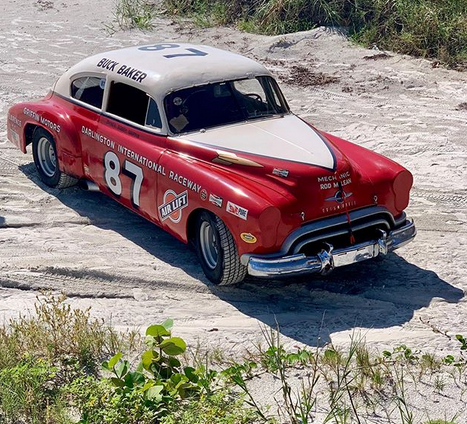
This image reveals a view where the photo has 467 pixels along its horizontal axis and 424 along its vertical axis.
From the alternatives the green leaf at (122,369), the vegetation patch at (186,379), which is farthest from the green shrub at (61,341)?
the green leaf at (122,369)

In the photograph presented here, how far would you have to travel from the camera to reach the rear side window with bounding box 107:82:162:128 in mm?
8602

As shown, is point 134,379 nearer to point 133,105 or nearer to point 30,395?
point 30,395

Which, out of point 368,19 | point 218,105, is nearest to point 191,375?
point 218,105

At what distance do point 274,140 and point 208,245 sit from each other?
3.69ft

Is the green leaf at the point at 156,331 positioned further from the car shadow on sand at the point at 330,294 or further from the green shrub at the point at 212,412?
the car shadow on sand at the point at 330,294

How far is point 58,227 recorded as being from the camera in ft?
30.0

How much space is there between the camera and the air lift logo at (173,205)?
7.98m

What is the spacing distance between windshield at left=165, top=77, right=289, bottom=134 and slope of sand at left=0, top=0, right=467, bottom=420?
1.23 m

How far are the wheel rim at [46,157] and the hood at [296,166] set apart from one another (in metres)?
2.30

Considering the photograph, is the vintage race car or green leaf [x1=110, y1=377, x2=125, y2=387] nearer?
green leaf [x1=110, y1=377, x2=125, y2=387]

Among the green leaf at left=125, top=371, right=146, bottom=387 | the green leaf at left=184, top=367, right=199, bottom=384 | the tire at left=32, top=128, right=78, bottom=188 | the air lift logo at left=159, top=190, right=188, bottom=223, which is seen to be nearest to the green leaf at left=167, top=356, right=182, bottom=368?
the green leaf at left=184, top=367, right=199, bottom=384

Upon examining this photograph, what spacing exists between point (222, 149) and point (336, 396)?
9.11 feet

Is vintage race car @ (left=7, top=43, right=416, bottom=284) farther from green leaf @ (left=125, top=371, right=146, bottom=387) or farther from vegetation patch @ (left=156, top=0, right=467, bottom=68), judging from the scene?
vegetation patch @ (left=156, top=0, right=467, bottom=68)

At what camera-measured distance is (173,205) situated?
812 cm
